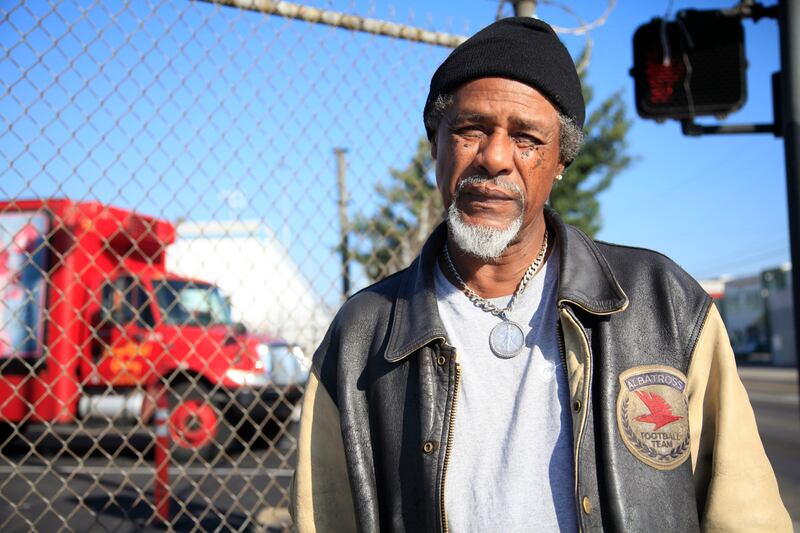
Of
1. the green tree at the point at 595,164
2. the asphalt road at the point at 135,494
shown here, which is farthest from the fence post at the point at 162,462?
the green tree at the point at 595,164

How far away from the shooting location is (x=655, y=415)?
152cm

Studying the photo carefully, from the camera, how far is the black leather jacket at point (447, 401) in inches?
58.7

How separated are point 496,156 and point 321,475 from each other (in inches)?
37.8

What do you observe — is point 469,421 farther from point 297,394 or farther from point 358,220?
point 297,394

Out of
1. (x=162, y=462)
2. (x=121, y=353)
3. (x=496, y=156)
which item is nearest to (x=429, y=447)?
(x=496, y=156)

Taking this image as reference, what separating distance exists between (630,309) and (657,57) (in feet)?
8.03

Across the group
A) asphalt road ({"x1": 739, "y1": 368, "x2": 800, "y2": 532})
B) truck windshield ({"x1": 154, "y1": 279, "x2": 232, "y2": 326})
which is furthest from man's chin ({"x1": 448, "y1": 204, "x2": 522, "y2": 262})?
truck windshield ({"x1": 154, "y1": 279, "x2": 232, "y2": 326})

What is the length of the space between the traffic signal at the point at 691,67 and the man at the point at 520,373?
194 centimetres

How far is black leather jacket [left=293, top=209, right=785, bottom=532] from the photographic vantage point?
1491 millimetres

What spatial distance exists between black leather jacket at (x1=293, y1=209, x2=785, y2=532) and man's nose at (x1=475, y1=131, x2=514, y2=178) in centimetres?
25

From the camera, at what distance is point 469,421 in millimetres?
1628

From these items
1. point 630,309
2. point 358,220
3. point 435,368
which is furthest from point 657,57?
point 435,368

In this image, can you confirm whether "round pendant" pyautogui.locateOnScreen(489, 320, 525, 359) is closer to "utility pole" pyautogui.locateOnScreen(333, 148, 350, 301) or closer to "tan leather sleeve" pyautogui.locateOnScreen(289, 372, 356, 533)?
"tan leather sleeve" pyautogui.locateOnScreen(289, 372, 356, 533)

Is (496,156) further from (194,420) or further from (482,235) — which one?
(194,420)
